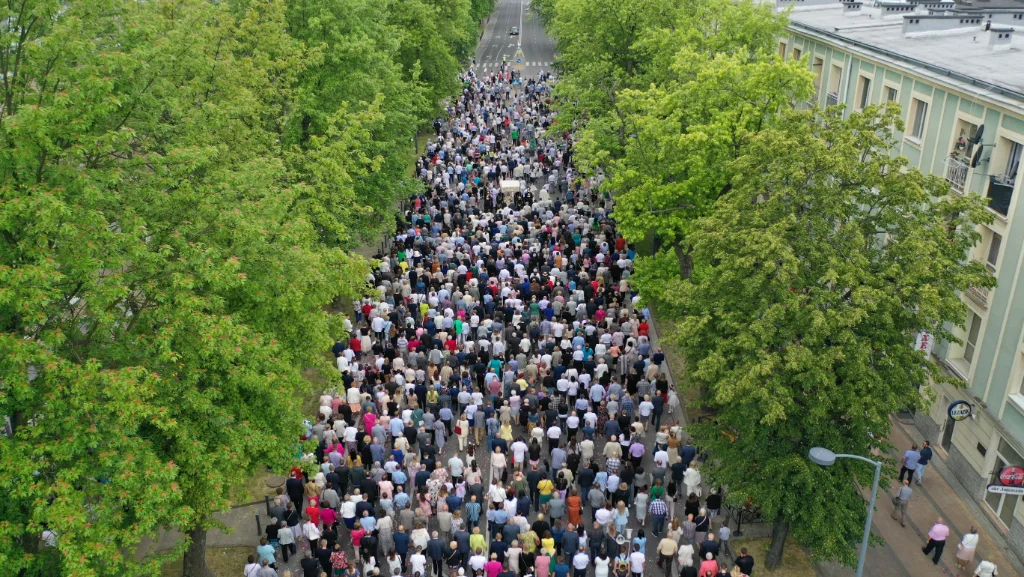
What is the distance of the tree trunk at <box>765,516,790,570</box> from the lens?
17672 mm

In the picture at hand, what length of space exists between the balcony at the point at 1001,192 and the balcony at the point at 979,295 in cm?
201

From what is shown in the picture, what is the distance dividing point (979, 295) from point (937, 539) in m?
6.41

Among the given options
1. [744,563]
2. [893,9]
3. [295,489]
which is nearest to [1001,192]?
[744,563]

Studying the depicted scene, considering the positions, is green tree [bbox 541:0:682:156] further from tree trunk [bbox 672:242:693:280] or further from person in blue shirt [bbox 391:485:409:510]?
person in blue shirt [bbox 391:485:409:510]

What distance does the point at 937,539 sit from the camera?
1838 cm

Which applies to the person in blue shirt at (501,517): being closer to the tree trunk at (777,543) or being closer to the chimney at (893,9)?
the tree trunk at (777,543)

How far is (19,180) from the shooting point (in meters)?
12.8

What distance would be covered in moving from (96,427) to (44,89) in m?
5.43

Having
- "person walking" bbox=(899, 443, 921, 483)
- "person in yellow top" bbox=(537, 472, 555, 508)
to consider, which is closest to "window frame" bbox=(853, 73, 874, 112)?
"person walking" bbox=(899, 443, 921, 483)

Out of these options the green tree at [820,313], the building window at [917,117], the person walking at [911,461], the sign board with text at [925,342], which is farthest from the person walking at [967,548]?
the building window at [917,117]

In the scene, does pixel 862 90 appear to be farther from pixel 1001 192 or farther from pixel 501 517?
pixel 501 517

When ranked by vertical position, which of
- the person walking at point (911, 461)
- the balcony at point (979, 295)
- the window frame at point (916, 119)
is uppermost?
the window frame at point (916, 119)

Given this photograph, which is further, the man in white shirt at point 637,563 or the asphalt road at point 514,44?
the asphalt road at point 514,44

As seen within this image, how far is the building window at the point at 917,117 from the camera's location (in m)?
24.4
